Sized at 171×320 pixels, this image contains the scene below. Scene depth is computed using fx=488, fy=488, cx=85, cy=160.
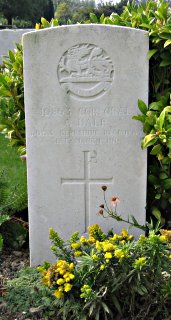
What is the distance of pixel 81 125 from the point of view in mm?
3580

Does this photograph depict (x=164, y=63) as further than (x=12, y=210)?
No

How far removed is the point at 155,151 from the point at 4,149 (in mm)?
4564

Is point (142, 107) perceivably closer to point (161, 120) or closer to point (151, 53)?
point (161, 120)

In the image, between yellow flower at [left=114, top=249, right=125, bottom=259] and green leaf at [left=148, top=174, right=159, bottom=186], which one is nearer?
yellow flower at [left=114, top=249, right=125, bottom=259]

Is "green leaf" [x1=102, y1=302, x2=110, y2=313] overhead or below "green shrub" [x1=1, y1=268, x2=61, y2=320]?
overhead

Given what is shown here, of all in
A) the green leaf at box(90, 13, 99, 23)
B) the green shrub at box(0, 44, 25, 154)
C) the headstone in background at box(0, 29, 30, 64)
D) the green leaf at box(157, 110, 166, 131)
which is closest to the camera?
the green leaf at box(157, 110, 166, 131)

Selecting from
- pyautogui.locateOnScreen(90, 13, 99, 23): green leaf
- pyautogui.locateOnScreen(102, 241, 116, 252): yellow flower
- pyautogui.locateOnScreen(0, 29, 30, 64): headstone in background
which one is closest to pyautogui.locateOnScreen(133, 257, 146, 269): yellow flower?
pyautogui.locateOnScreen(102, 241, 116, 252): yellow flower

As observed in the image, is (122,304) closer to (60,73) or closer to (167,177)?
(167,177)

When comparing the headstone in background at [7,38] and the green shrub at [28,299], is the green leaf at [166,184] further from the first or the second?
the headstone in background at [7,38]

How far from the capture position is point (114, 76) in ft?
11.4

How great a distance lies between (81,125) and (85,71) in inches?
15.4

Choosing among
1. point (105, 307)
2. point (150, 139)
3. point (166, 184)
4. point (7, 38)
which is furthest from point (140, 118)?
point (7, 38)

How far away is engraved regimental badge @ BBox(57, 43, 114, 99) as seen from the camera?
3451 mm

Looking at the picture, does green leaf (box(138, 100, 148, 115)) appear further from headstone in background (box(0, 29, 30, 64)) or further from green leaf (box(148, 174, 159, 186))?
headstone in background (box(0, 29, 30, 64))
